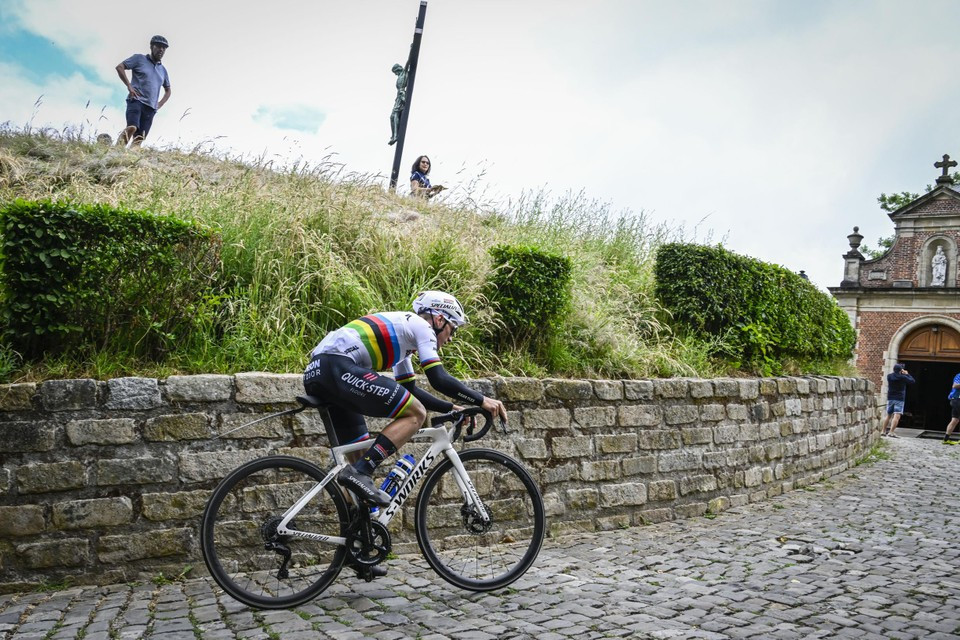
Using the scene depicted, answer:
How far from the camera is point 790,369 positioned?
9.45 metres

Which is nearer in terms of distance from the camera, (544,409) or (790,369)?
(544,409)

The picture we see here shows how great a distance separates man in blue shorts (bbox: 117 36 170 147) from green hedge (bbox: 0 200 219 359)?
657cm

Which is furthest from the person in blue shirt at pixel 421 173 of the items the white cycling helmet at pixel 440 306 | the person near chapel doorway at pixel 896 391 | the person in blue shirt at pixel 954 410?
the person in blue shirt at pixel 954 410

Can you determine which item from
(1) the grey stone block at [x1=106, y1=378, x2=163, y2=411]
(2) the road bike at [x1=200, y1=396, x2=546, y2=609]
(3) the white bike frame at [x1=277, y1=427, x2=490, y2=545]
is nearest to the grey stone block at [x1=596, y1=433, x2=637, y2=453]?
(2) the road bike at [x1=200, y1=396, x2=546, y2=609]

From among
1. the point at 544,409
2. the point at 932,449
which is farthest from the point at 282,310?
the point at 932,449

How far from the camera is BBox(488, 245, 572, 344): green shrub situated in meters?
6.62

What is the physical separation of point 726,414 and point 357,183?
4872 millimetres

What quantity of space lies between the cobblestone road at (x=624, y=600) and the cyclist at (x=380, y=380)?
2.41 feet

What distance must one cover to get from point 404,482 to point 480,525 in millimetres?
554

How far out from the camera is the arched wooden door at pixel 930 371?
27.7 meters

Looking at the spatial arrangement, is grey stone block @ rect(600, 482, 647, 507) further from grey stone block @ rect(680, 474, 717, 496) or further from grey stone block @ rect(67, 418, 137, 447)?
grey stone block @ rect(67, 418, 137, 447)

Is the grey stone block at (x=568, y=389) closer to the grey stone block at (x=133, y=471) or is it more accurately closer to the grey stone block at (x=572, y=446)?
the grey stone block at (x=572, y=446)

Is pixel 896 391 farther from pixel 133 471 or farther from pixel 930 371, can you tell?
pixel 133 471

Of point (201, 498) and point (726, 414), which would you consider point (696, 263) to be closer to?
point (726, 414)
